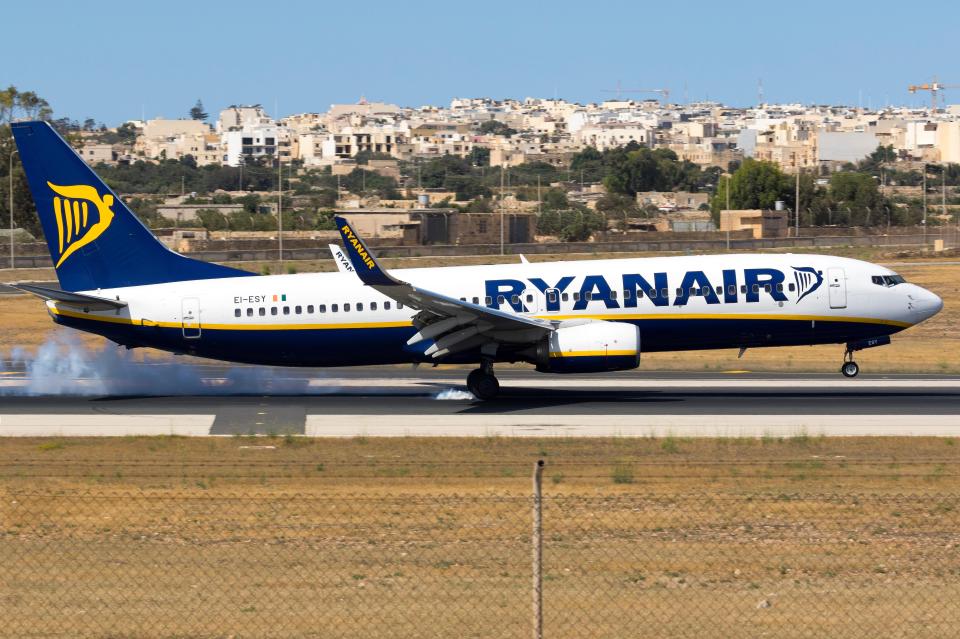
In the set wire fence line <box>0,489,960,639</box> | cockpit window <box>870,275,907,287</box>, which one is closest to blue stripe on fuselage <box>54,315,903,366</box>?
cockpit window <box>870,275,907,287</box>

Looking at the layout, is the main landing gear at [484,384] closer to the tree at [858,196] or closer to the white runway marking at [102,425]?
the white runway marking at [102,425]

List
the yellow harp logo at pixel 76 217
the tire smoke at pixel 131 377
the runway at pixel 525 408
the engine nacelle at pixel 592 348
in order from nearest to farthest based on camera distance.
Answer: the runway at pixel 525 408 → the engine nacelle at pixel 592 348 → the yellow harp logo at pixel 76 217 → the tire smoke at pixel 131 377

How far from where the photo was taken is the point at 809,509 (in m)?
21.1

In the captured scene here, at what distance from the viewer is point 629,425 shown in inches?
1255

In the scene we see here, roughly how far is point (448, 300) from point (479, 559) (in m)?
16.3

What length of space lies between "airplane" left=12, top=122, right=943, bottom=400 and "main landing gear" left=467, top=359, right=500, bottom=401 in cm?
3

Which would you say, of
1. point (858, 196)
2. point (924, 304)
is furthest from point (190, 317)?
point (858, 196)

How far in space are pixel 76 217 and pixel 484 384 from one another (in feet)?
40.4

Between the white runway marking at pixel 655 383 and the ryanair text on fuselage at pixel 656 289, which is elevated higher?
the ryanair text on fuselage at pixel 656 289

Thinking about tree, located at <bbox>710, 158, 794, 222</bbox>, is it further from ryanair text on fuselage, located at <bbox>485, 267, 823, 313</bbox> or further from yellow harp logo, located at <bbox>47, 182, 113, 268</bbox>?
yellow harp logo, located at <bbox>47, 182, 113, 268</bbox>

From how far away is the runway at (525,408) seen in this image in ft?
103

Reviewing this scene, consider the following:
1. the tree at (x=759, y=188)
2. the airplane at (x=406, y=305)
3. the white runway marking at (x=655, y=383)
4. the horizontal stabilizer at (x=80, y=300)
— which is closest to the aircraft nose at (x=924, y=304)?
the airplane at (x=406, y=305)

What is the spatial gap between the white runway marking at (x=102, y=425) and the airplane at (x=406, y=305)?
352 cm

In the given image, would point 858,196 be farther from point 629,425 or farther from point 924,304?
point 629,425
